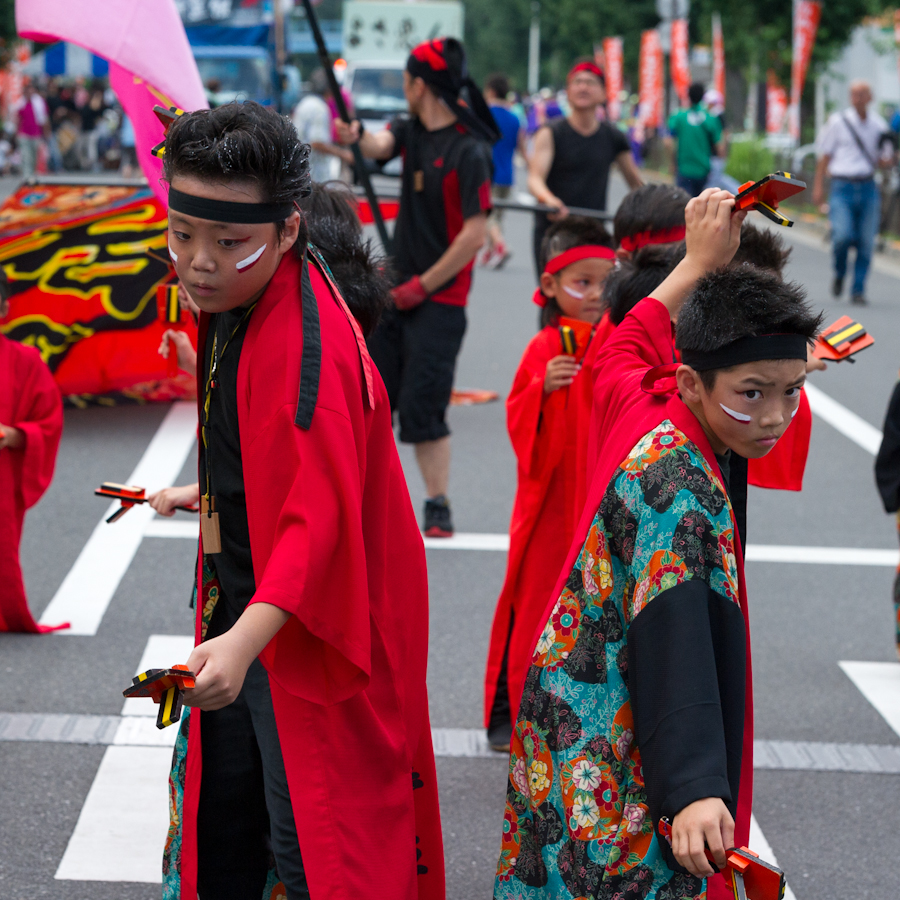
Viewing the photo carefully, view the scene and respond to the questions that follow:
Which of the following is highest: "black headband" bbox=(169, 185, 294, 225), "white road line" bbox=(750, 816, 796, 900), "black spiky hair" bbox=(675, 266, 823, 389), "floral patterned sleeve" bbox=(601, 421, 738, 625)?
"black headband" bbox=(169, 185, 294, 225)

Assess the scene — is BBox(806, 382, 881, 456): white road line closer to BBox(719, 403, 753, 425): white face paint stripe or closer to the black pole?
the black pole

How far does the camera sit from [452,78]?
5.66 meters

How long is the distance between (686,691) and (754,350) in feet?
1.78

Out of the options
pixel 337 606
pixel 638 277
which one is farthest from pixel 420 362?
pixel 337 606

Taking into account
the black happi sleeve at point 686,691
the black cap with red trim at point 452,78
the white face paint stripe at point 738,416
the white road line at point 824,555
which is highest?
the black cap with red trim at point 452,78

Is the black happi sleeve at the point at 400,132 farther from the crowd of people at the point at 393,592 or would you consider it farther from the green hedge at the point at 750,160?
the green hedge at the point at 750,160

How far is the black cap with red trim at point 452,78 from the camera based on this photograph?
220 inches

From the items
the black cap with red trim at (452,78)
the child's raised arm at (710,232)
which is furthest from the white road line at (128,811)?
the black cap with red trim at (452,78)

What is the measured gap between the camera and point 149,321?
8039 millimetres

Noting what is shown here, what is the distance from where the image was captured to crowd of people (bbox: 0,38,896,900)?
2.08 metres

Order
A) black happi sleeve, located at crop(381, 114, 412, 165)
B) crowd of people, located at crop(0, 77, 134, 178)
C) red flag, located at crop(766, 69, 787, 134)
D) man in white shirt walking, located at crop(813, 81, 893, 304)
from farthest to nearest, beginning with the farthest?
crowd of people, located at crop(0, 77, 134, 178) → red flag, located at crop(766, 69, 787, 134) → man in white shirt walking, located at crop(813, 81, 893, 304) → black happi sleeve, located at crop(381, 114, 412, 165)

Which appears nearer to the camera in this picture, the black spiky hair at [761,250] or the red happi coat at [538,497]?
the black spiky hair at [761,250]

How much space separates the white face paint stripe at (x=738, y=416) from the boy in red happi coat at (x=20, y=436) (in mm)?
3060

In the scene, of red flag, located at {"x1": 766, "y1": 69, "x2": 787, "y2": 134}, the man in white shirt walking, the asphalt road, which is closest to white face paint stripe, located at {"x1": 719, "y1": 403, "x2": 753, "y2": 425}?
the asphalt road
